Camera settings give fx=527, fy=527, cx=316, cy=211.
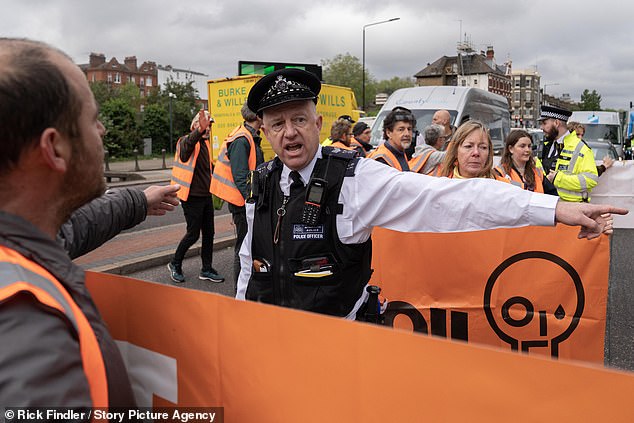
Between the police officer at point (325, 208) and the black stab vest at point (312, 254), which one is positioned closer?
the police officer at point (325, 208)

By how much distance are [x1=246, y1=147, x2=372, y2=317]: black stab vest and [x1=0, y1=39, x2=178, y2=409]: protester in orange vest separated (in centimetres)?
109

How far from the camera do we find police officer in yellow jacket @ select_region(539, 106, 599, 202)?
20.8 ft

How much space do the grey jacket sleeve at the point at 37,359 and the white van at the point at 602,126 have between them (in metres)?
22.0

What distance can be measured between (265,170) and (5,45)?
1500mm

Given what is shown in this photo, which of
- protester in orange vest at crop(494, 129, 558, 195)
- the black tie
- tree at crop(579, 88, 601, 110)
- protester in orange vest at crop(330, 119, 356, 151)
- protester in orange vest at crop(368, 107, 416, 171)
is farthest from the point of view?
tree at crop(579, 88, 601, 110)

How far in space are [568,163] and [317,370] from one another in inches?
243

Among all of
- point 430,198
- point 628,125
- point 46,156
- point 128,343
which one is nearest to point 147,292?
point 128,343

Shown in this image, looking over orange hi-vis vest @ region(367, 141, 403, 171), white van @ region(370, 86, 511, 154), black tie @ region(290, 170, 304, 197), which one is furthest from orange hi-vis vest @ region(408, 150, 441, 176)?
white van @ region(370, 86, 511, 154)

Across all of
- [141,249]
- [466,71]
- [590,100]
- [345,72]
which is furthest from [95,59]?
[141,249]

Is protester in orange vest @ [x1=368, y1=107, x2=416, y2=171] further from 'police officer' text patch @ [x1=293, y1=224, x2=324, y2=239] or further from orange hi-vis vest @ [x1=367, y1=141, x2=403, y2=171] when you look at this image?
'police officer' text patch @ [x1=293, y1=224, x2=324, y2=239]

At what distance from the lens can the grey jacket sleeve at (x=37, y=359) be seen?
2.66 feet

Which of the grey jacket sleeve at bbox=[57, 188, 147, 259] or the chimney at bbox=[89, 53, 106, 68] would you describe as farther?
the chimney at bbox=[89, 53, 106, 68]

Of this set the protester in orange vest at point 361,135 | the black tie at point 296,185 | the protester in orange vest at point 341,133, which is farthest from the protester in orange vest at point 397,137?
the black tie at point 296,185

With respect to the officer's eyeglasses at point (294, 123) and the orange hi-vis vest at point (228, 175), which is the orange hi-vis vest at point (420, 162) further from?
the officer's eyeglasses at point (294, 123)
